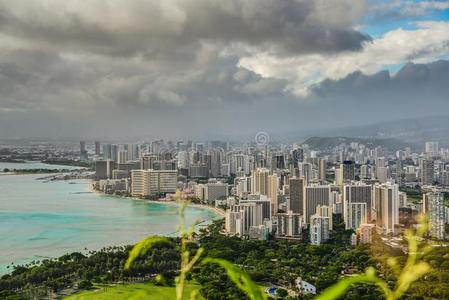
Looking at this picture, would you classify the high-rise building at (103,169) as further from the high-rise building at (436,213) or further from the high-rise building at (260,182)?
the high-rise building at (436,213)

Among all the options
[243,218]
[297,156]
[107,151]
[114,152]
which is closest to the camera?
[243,218]

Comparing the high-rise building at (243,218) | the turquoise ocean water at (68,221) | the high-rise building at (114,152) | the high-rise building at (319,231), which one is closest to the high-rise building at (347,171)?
the turquoise ocean water at (68,221)

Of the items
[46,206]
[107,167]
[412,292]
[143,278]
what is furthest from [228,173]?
[412,292]

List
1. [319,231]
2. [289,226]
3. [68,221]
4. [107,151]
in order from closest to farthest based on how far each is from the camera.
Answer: [319,231]
[289,226]
[68,221]
[107,151]

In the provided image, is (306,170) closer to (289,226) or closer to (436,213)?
(289,226)

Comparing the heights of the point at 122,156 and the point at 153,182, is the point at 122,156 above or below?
above

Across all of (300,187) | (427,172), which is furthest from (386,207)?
(427,172)

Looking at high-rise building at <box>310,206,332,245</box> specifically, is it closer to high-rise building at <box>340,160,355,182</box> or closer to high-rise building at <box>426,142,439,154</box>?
high-rise building at <box>340,160,355,182</box>

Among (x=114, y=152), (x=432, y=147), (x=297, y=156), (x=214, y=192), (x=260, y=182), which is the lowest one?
(x=214, y=192)

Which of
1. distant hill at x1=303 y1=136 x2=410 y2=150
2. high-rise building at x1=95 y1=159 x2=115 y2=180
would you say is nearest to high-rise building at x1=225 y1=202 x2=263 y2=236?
high-rise building at x1=95 y1=159 x2=115 y2=180
